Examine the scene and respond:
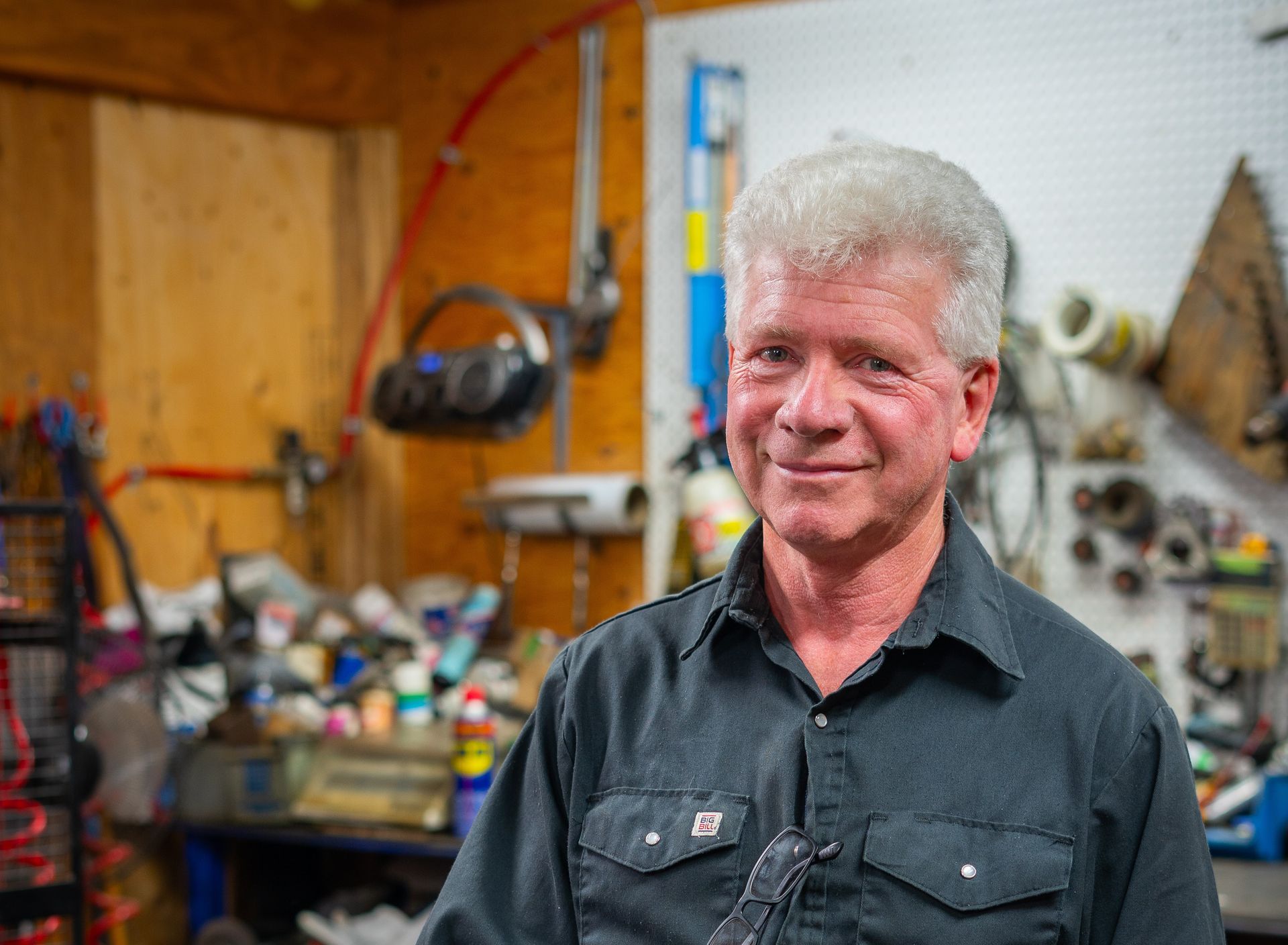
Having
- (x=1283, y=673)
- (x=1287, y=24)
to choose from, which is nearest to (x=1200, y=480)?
(x=1283, y=673)

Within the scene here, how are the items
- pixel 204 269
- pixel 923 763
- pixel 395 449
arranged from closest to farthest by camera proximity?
pixel 923 763 < pixel 204 269 < pixel 395 449

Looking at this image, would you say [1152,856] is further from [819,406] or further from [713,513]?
[713,513]

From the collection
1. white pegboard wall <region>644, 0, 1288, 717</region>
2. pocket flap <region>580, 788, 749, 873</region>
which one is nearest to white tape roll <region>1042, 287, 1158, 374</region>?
Result: white pegboard wall <region>644, 0, 1288, 717</region>

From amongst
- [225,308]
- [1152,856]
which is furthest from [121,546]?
[1152,856]

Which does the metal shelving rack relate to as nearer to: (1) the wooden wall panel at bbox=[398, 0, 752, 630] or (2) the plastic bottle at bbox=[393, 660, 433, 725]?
(2) the plastic bottle at bbox=[393, 660, 433, 725]

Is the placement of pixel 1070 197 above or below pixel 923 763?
above

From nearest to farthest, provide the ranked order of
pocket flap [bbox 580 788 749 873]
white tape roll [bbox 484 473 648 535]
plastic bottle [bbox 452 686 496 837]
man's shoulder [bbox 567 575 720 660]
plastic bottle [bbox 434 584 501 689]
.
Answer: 1. pocket flap [bbox 580 788 749 873]
2. man's shoulder [bbox 567 575 720 660]
3. plastic bottle [bbox 452 686 496 837]
4. plastic bottle [bbox 434 584 501 689]
5. white tape roll [bbox 484 473 648 535]

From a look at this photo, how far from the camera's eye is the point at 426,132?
13.2 feet

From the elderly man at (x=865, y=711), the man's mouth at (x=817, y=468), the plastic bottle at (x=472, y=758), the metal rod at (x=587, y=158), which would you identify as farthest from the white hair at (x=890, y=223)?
the metal rod at (x=587, y=158)

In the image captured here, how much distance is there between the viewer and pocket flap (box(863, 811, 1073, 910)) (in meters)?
1.09

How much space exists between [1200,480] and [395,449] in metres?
2.44

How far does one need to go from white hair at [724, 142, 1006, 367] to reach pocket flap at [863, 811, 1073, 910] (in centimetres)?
43

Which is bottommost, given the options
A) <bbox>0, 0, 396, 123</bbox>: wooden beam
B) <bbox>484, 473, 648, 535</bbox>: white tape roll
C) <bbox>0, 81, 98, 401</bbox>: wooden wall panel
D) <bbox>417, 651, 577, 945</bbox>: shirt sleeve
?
<bbox>417, 651, 577, 945</bbox>: shirt sleeve

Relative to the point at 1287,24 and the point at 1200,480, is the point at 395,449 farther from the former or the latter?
the point at 1287,24
